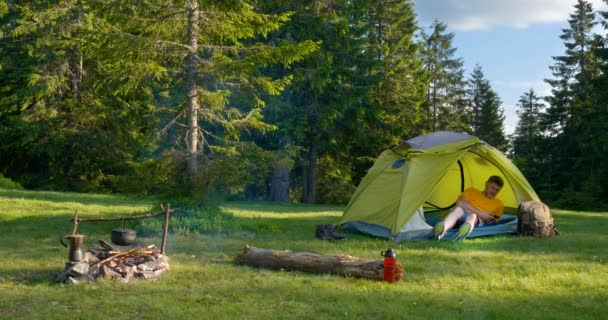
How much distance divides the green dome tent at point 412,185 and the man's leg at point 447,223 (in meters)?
0.21

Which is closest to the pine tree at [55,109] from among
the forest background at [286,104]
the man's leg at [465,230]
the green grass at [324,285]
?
the forest background at [286,104]

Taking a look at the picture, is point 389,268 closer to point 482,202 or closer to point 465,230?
point 465,230

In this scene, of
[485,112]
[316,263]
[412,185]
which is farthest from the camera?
[485,112]

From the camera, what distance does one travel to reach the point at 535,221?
9.66 m

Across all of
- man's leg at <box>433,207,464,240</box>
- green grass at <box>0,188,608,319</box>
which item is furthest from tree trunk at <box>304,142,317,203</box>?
green grass at <box>0,188,608,319</box>

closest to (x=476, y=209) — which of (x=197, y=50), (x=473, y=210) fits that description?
(x=473, y=210)

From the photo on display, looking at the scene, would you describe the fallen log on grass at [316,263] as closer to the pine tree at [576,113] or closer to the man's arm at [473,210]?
the man's arm at [473,210]

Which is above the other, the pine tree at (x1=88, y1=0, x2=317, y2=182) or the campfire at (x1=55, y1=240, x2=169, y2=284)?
the pine tree at (x1=88, y1=0, x2=317, y2=182)

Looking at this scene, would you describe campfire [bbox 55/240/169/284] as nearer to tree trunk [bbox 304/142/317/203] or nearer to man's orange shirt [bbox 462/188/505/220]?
man's orange shirt [bbox 462/188/505/220]

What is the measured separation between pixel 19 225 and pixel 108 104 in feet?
49.0

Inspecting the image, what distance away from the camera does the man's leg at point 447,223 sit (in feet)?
29.9

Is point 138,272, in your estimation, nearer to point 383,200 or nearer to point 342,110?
point 383,200

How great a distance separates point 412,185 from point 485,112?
→ 3190 centimetres

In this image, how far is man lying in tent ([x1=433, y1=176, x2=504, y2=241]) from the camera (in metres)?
9.41
